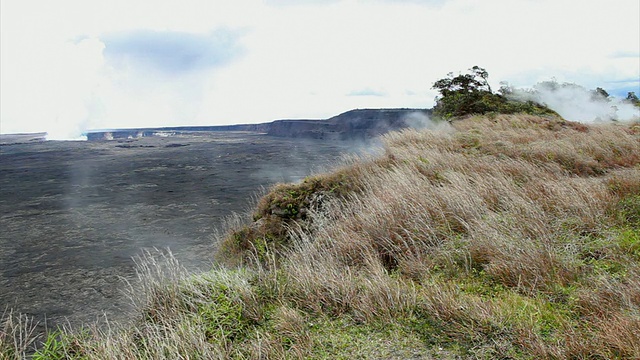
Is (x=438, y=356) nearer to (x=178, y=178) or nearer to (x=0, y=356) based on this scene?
(x=0, y=356)

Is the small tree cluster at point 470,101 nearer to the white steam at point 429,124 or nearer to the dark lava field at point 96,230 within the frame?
A: the white steam at point 429,124

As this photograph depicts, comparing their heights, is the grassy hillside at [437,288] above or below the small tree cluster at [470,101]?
below

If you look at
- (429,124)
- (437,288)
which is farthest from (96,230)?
(437,288)

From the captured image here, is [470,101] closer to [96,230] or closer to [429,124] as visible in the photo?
[429,124]

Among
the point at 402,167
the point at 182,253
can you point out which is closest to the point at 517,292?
the point at 402,167

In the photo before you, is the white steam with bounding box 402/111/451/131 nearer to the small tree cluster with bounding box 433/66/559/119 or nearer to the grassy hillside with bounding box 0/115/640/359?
the small tree cluster with bounding box 433/66/559/119

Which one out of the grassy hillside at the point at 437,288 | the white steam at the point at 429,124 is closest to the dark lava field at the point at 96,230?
the white steam at the point at 429,124

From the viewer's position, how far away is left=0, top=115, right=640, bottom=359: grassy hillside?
11.3 feet

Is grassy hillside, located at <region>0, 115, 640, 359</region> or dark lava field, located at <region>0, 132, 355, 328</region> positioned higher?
grassy hillside, located at <region>0, 115, 640, 359</region>

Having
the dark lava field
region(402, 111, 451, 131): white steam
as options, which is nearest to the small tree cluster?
region(402, 111, 451, 131): white steam

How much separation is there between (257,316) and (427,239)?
2.72 metres

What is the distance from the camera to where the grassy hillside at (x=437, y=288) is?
11.3 feet

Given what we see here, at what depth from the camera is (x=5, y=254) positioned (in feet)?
48.6

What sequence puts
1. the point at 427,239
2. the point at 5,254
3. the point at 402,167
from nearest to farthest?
the point at 427,239 → the point at 402,167 → the point at 5,254
